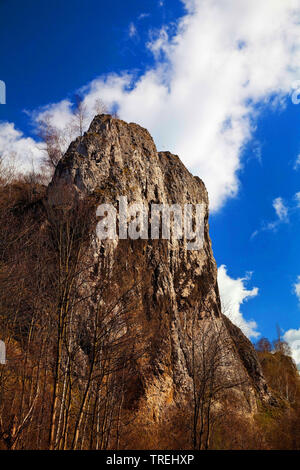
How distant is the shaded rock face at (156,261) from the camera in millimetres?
23328

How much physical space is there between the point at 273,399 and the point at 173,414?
18604 millimetres

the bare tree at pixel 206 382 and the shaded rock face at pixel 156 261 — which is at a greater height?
the shaded rock face at pixel 156 261

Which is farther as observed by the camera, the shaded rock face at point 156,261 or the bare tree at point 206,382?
the shaded rock face at point 156,261

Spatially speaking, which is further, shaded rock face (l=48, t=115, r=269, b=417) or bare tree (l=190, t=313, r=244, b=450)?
shaded rock face (l=48, t=115, r=269, b=417)

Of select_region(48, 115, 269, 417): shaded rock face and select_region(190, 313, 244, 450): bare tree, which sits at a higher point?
select_region(48, 115, 269, 417): shaded rock face

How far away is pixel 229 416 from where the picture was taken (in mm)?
21812

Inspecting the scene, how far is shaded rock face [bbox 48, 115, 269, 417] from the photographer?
2333 centimetres

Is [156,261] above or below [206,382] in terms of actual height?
above

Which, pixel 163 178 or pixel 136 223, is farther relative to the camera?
pixel 163 178

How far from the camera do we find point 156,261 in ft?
94.6

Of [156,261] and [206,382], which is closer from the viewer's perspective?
[206,382]
